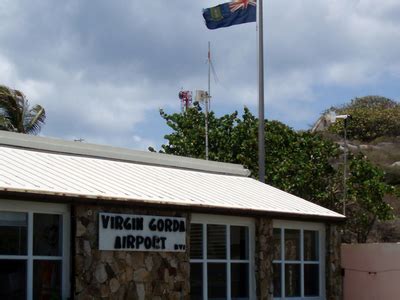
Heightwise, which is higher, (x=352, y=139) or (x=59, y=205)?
(x=352, y=139)

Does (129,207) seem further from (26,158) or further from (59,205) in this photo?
(26,158)

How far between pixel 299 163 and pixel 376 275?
22.6 feet

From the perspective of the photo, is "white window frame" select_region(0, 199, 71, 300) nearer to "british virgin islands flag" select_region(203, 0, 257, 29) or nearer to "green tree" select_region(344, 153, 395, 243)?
"british virgin islands flag" select_region(203, 0, 257, 29)

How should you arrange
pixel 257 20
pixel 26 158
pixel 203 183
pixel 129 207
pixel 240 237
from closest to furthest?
pixel 129 207
pixel 26 158
pixel 240 237
pixel 203 183
pixel 257 20

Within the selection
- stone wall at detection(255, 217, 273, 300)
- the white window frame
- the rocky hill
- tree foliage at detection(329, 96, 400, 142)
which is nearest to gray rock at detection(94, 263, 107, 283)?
the white window frame

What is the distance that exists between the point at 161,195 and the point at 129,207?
3.79ft

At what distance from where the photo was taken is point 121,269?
14188 mm

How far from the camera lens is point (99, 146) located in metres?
17.7

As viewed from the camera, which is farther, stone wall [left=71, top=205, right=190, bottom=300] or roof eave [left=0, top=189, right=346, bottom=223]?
stone wall [left=71, top=205, right=190, bottom=300]

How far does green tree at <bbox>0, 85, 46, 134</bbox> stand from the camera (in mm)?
24922

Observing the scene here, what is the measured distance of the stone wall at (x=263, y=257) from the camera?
17219 millimetres

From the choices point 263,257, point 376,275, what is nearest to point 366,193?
point 376,275

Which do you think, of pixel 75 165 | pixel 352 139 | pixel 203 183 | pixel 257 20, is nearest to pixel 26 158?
pixel 75 165

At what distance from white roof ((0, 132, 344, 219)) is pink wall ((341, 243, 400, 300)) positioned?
5.99ft
